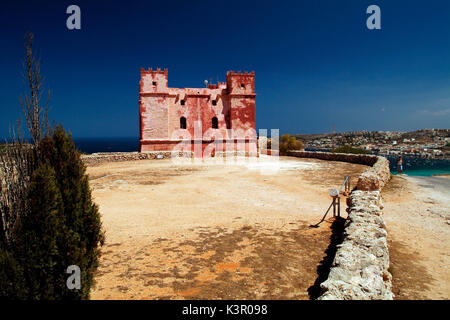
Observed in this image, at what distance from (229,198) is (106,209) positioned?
12.8ft

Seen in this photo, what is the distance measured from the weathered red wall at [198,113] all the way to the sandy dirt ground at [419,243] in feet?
62.7

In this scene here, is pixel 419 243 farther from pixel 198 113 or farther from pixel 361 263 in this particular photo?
pixel 198 113

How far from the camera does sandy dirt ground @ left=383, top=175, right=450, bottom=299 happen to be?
3.83m

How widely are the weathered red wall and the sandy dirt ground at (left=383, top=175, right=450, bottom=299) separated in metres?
19.1

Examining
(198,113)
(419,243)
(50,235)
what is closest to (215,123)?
(198,113)

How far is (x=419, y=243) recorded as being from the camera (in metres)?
5.54

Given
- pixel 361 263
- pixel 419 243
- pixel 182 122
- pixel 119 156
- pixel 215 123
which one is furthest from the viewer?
pixel 215 123

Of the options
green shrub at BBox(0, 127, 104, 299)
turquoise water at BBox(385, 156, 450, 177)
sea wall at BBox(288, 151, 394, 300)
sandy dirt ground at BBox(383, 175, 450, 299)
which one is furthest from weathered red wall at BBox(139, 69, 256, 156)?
green shrub at BBox(0, 127, 104, 299)

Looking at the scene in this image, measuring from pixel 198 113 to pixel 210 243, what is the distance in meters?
23.8

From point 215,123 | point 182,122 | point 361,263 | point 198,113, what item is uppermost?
point 198,113

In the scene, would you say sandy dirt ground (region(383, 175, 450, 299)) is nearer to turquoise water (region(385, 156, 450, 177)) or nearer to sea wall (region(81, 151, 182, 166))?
sea wall (region(81, 151, 182, 166))
